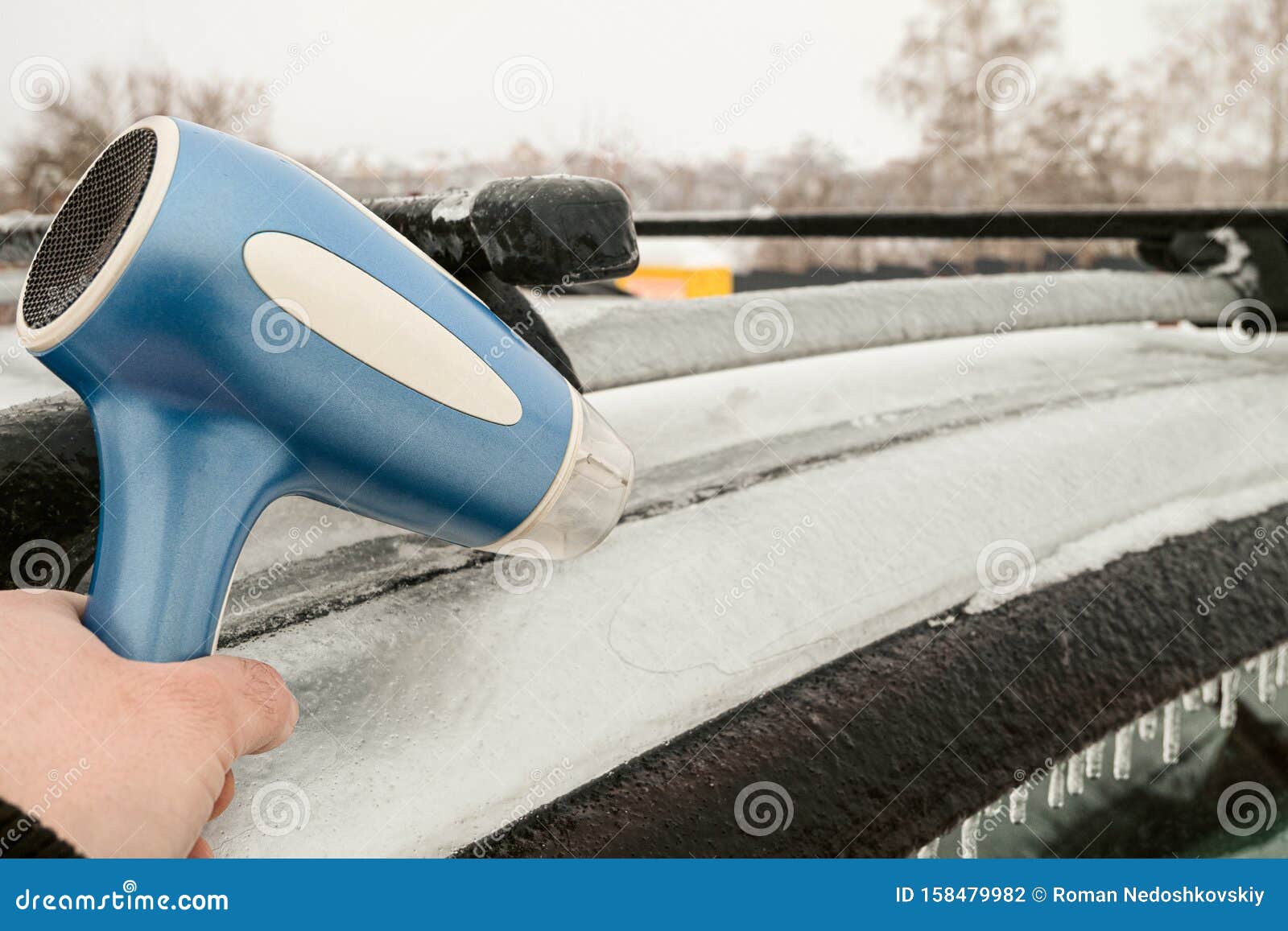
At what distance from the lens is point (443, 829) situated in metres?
0.33

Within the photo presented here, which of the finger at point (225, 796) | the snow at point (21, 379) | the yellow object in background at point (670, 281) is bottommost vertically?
the yellow object in background at point (670, 281)

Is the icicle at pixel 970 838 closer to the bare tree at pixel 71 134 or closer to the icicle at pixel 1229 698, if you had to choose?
the icicle at pixel 1229 698

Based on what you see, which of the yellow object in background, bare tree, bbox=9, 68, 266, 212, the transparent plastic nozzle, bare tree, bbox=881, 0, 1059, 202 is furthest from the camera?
bare tree, bbox=881, 0, 1059, 202

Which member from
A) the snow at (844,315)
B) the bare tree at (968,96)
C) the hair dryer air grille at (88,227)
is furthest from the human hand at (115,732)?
the bare tree at (968,96)

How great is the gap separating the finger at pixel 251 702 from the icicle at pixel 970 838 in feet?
1.00

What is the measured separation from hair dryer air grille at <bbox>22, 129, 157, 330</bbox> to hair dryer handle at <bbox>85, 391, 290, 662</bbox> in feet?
0.13

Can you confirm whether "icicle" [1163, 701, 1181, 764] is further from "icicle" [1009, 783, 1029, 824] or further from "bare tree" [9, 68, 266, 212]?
"bare tree" [9, 68, 266, 212]

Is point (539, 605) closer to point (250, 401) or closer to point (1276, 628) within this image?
point (250, 401)

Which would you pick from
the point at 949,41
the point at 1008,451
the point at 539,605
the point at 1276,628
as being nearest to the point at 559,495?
the point at 539,605

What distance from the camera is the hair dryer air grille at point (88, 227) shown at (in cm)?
30

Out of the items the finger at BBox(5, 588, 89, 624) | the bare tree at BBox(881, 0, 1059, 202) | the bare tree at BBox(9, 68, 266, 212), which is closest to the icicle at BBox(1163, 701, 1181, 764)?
the finger at BBox(5, 588, 89, 624)

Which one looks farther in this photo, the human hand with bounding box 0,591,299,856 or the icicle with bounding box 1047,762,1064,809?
the icicle with bounding box 1047,762,1064,809

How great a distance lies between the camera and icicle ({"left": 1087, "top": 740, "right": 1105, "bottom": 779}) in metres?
0.49
